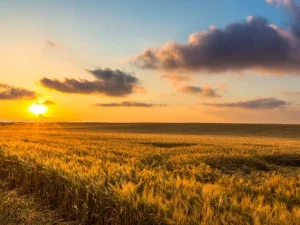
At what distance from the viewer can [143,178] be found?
26.2 feet

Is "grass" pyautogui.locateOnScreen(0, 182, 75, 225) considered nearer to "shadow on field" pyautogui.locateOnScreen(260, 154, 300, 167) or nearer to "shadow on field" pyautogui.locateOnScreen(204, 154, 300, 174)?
"shadow on field" pyautogui.locateOnScreen(204, 154, 300, 174)

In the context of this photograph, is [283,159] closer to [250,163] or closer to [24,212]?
[250,163]

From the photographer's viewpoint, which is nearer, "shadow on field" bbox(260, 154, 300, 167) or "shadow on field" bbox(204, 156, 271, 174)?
"shadow on field" bbox(204, 156, 271, 174)

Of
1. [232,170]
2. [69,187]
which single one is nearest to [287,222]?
[69,187]

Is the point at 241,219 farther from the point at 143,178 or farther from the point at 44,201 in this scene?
the point at 44,201

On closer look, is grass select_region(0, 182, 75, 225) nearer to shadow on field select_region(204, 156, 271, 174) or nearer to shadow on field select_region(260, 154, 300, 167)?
shadow on field select_region(204, 156, 271, 174)

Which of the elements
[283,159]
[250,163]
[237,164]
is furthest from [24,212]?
[283,159]

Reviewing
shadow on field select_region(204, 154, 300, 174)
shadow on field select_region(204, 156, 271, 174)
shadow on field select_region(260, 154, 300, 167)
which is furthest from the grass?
shadow on field select_region(260, 154, 300, 167)

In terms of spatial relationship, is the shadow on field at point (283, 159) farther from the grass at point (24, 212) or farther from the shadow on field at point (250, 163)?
the grass at point (24, 212)

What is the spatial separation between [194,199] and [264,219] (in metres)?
1.40

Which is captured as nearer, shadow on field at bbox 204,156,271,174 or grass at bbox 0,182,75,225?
grass at bbox 0,182,75,225

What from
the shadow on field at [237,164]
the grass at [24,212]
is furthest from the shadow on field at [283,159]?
the grass at [24,212]

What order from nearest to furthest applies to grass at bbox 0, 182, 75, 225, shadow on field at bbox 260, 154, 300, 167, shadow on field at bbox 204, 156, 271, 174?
grass at bbox 0, 182, 75, 225, shadow on field at bbox 204, 156, 271, 174, shadow on field at bbox 260, 154, 300, 167

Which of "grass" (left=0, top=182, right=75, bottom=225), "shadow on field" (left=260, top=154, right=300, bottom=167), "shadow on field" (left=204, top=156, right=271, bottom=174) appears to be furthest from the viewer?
"shadow on field" (left=260, top=154, right=300, bottom=167)
